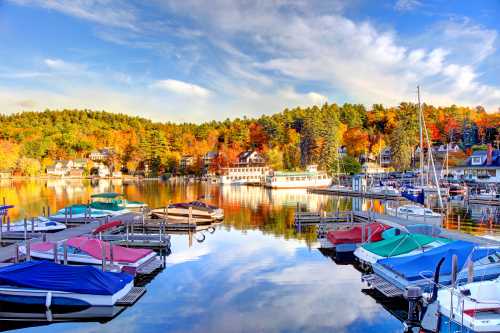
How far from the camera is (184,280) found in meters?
20.7

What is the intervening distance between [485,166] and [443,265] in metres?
60.8

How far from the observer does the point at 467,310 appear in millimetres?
11719

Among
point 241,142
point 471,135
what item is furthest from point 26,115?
point 471,135

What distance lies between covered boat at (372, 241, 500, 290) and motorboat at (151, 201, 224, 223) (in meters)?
22.2

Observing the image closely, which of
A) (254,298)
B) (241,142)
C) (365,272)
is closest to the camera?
(254,298)

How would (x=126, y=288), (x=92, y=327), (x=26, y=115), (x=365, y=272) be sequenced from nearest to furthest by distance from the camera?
(x=92, y=327) → (x=126, y=288) → (x=365, y=272) → (x=26, y=115)

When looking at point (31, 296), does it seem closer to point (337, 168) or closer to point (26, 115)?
point (337, 168)

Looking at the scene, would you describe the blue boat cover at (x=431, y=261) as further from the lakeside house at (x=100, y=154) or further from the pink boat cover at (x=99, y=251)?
the lakeside house at (x=100, y=154)

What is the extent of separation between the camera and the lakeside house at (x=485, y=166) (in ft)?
220

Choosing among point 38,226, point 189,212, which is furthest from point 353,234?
point 38,226

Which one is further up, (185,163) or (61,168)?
(185,163)

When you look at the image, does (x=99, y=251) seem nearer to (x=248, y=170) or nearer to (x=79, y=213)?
(x=79, y=213)

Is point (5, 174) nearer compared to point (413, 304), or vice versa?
point (413, 304)

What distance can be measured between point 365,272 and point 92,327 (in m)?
14.0
